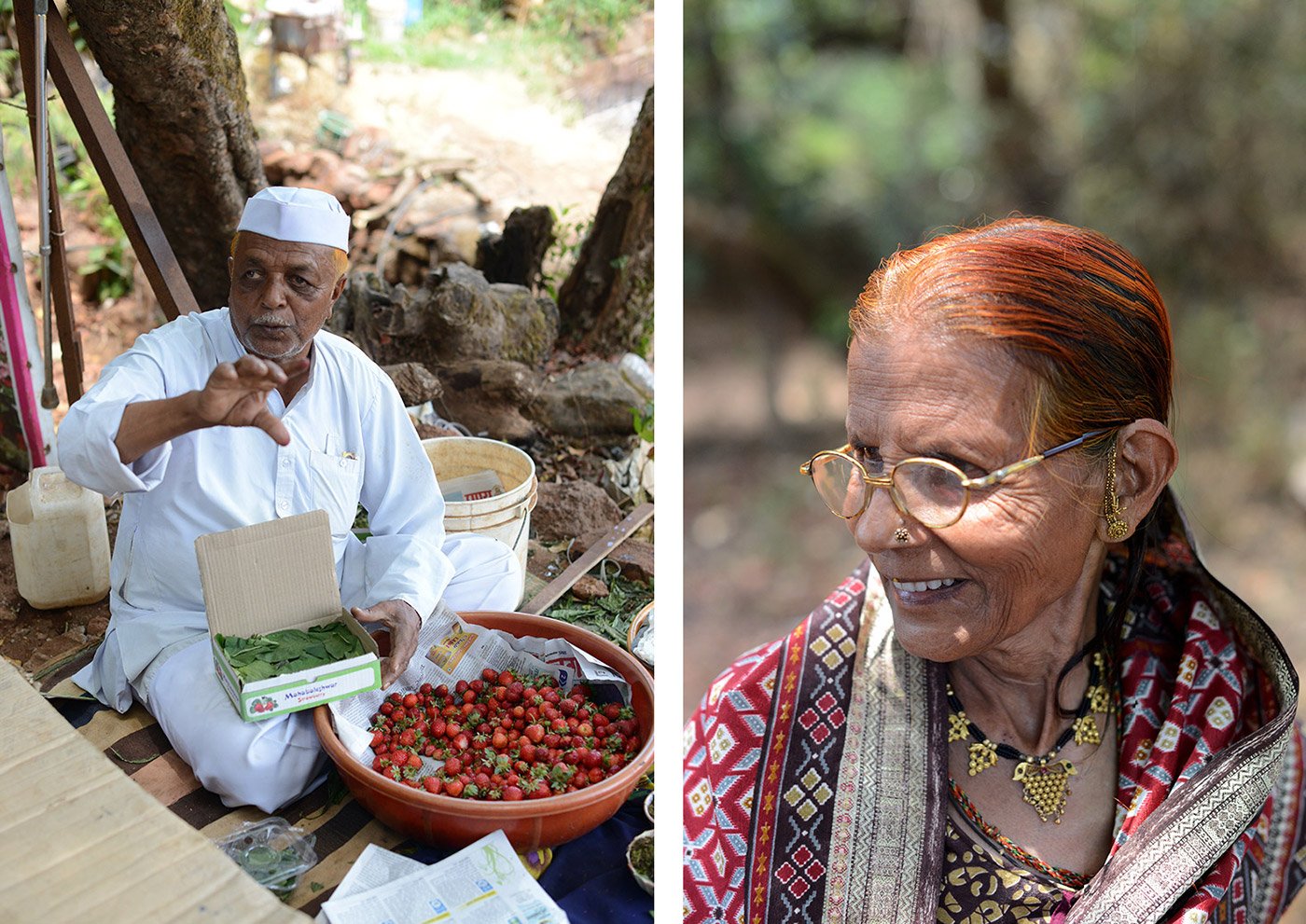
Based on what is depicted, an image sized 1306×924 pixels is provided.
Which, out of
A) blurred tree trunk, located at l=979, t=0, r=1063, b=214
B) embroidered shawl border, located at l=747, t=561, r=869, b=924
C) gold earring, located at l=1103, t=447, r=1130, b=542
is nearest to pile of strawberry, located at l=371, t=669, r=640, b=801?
embroidered shawl border, located at l=747, t=561, r=869, b=924

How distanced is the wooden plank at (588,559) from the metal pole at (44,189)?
141 cm

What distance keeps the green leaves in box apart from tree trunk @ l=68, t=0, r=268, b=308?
0.82 metres

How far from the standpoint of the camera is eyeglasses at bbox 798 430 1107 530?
1.76 m

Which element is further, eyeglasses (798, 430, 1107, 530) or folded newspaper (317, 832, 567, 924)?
folded newspaper (317, 832, 567, 924)

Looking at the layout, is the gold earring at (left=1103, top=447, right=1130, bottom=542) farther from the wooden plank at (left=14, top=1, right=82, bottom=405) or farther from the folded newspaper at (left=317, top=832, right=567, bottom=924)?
the wooden plank at (left=14, top=1, right=82, bottom=405)

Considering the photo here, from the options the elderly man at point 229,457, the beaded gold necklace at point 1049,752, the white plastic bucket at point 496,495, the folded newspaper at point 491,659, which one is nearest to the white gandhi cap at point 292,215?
the elderly man at point 229,457

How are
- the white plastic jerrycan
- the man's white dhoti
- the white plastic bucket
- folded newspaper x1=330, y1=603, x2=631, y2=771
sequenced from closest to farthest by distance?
the man's white dhoti < the white plastic jerrycan < folded newspaper x1=330, y1=603, x2=631, y2=771 < the white plastic bucket

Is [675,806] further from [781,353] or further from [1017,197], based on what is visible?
[1017,197]

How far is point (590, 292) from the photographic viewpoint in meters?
5.31

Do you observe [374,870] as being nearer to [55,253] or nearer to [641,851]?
[641,851]

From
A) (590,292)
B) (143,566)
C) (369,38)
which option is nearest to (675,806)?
(143,566)

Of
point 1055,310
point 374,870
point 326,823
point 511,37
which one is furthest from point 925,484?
point 511,37

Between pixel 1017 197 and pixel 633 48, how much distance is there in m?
2.56

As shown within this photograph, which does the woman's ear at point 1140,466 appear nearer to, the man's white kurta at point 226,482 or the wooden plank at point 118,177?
the man's white kurta at point 226,482
